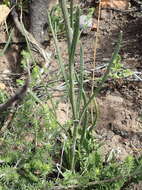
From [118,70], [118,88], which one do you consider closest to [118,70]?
→ [118,70]

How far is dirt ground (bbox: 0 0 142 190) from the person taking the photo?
168 cm

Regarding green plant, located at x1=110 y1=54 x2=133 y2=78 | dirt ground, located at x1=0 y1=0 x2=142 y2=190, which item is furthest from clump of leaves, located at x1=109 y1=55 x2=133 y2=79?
dirt ground, located at x1=0 y1=0 x2=142 y2=190

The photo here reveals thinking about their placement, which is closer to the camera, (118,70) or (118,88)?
(118,70)

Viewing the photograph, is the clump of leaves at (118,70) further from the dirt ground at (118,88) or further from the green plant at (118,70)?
the dirt ground at (118,88)

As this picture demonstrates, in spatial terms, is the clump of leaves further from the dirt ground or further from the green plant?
the dirt ground

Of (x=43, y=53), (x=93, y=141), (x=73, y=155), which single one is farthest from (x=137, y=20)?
(x=73, y=155)

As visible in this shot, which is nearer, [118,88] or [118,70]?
[118,70]

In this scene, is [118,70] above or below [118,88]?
above

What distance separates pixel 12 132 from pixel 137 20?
44.5 inches

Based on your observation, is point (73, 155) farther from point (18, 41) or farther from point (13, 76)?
point (18, 41)

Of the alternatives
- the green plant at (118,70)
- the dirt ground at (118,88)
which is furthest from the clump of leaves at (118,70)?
the dirt ground at (118,88)

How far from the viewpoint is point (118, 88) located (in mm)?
1887

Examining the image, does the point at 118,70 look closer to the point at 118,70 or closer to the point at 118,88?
the point at 118,70

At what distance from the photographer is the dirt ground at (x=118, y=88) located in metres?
1.68
